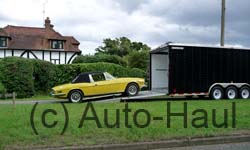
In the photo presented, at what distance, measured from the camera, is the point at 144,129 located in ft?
Answer: 34.6

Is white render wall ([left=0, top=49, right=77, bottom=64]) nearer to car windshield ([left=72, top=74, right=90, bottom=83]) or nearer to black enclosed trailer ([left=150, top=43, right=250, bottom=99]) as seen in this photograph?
car windshield ([left=72, top=74, right=90, bottom=83])

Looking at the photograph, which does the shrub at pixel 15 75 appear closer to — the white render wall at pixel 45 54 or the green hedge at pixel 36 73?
the green hedge at pixel 36 73

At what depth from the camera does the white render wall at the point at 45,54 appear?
2132 inches

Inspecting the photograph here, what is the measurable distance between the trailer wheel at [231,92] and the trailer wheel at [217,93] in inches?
12.4

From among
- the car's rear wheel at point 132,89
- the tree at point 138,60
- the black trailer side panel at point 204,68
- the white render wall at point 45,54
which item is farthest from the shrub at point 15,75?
the white render wall at point 45,54

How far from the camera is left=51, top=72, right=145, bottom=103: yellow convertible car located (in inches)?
826

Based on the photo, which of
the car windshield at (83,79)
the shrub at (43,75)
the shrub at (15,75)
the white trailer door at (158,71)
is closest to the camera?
the car windshield at (83,79)

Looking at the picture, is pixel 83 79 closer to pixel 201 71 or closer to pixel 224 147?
pixel 201 71

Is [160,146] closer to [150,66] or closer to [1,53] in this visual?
[150,66]

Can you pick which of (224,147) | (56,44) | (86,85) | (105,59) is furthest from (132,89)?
(56,44)

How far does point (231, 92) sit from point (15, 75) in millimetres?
14181

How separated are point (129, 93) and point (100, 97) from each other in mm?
1693

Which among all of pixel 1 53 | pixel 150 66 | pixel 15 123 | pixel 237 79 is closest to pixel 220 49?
pixel 237 79

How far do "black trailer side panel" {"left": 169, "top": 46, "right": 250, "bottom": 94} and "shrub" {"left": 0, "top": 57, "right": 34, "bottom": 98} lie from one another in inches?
472
